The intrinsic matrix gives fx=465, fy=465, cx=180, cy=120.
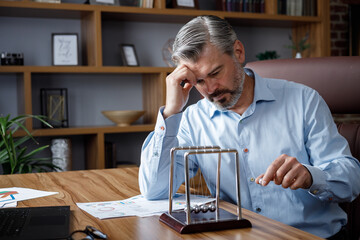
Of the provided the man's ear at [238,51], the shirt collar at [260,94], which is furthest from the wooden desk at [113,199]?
the man's ear at [238,51]

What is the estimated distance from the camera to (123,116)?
11.1 feet

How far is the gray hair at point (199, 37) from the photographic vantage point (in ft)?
4.82

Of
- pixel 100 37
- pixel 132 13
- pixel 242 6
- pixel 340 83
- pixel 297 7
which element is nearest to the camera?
pixel 340 83

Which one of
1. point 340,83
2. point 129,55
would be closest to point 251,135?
point 340,83

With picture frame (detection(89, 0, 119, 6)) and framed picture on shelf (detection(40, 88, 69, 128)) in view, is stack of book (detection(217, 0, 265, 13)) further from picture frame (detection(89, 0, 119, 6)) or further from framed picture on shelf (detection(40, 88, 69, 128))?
framed picture on shelf (detection(40, 88, 69, 128))

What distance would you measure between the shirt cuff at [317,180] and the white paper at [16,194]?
768 mm

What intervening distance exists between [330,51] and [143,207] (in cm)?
327

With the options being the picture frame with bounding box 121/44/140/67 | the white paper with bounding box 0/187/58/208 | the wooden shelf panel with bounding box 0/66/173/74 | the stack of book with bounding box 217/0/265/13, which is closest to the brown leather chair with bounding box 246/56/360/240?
the white paper with bounding box 0/187/58/208

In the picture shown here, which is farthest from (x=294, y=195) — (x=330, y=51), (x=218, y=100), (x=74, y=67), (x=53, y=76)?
(x=330, y=51)

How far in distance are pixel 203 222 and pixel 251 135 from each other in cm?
59

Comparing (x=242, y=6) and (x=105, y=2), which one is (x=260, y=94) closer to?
(x=105, y=2)

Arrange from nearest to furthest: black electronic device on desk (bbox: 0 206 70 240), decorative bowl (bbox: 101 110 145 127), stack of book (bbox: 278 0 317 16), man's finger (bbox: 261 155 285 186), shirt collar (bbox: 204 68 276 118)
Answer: black electronic device on desk (bbox: 0 206 70 240) → man's finger (bbox: 261 155 285 186) → shirt collar (bbox: 204 68 276 118) → decorative bowl (bbox: 101 110 145 127) → stack of book (bbox: 278 0 317 16)

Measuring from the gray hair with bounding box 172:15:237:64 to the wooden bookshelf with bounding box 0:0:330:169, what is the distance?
186 cm

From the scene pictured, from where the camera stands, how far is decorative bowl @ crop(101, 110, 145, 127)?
11.1ft
